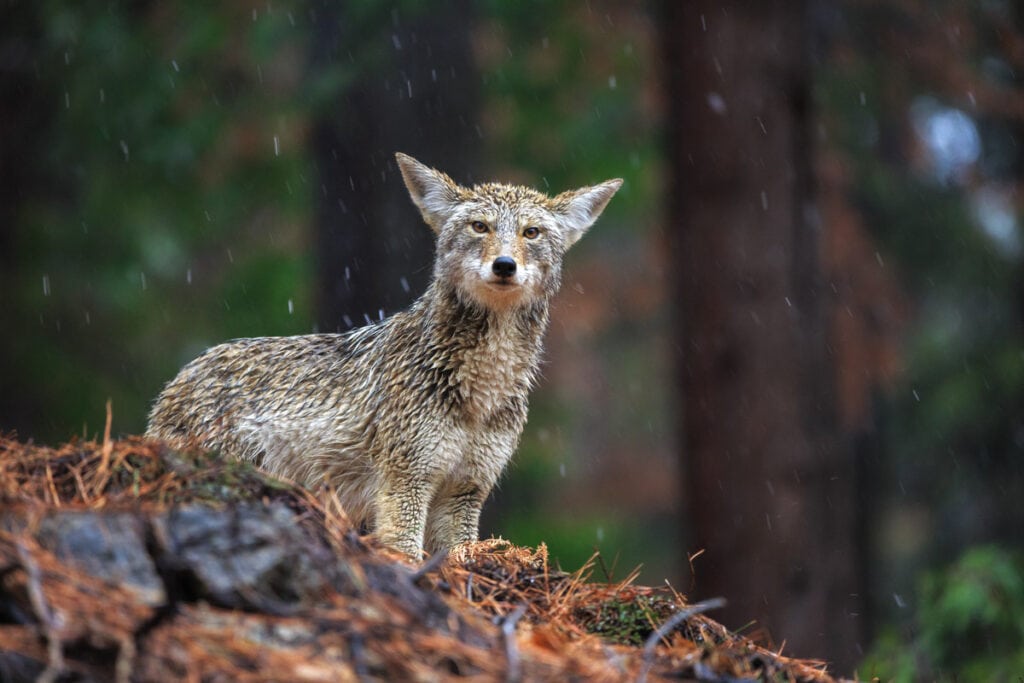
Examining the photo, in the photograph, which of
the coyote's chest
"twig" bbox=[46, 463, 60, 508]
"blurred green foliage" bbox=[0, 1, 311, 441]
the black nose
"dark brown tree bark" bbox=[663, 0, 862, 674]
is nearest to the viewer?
"twig" bbox=[46, 463, 60, 508]

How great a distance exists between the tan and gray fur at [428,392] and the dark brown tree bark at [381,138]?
4.28 metres

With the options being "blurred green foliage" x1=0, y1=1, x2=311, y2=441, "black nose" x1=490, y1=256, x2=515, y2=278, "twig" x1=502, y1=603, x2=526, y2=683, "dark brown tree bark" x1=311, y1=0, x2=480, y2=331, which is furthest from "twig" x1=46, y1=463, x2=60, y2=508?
"blurred green foliage" x1=0, y1=1, x2=311, y2=441

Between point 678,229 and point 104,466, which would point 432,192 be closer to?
point 104,466

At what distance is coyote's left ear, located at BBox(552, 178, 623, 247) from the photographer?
22.6 ft

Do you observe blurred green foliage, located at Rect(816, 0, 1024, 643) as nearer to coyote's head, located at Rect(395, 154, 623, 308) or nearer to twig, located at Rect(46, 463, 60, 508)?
coyote's head, located at Rect(395, 154, 623, 308)

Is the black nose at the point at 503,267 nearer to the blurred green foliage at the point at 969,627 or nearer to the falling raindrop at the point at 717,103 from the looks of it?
the blurred green foliage at the point at 969,627

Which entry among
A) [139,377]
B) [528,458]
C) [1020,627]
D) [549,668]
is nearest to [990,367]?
[528,458]

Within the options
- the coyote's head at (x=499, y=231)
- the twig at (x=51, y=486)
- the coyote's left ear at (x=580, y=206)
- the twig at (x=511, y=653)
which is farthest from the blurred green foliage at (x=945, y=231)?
the twig at (x=51, y=486)

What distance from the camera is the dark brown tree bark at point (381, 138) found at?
36.7ft

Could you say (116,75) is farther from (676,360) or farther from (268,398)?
(268,398)

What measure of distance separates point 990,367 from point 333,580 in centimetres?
1386

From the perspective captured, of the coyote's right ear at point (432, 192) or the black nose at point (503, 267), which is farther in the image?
the coyote's right ear at point (432, 192)

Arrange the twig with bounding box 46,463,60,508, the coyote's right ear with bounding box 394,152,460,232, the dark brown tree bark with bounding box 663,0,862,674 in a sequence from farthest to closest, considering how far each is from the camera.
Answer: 1. the dark brown tree bark with bounding box 663,0,862,674
2. the coyote's right ear with bounding box 394,152,460,232
3. the twig with bounding box 46,463,60,508

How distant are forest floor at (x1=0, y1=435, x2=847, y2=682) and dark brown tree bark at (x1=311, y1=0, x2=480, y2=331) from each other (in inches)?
274
